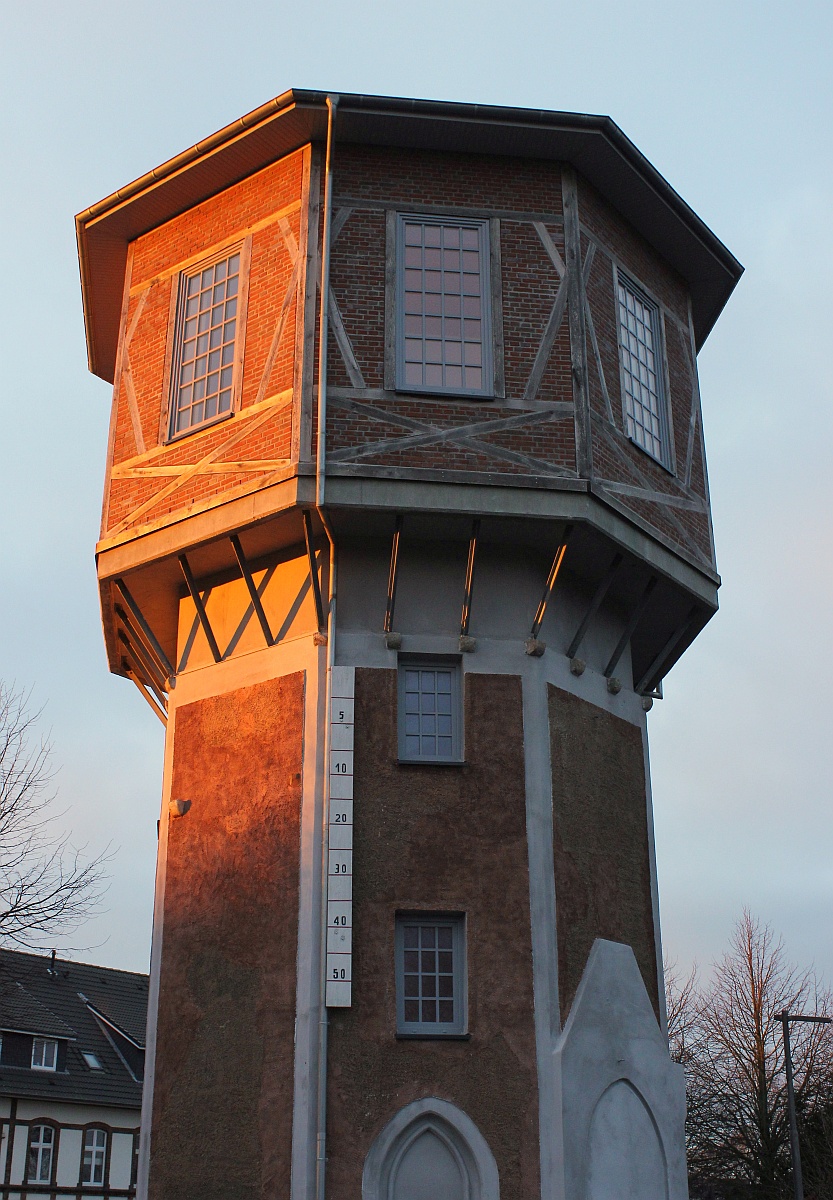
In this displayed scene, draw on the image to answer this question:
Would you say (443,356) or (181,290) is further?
(181,290)

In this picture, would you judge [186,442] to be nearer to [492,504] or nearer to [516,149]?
[492,504]

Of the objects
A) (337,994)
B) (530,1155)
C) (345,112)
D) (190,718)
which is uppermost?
(345,112)

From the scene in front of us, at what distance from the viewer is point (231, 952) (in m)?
15.7

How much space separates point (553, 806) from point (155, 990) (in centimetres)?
504

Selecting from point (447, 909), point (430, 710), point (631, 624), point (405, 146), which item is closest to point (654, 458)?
point (631, 624)

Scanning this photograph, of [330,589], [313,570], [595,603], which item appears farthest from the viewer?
[595,603]

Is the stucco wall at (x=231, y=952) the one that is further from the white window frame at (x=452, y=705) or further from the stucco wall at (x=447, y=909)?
the white window frame at (x=452, y=705)

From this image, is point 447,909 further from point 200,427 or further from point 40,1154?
point 40,1154

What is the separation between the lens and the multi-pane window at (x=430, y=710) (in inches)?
639

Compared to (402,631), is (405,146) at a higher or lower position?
higher

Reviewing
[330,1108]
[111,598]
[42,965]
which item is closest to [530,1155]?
[330,1108]

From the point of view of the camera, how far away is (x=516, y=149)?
1784 cm

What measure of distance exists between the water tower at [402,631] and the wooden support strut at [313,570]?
4 centimetres

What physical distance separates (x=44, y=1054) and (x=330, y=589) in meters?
30.2
